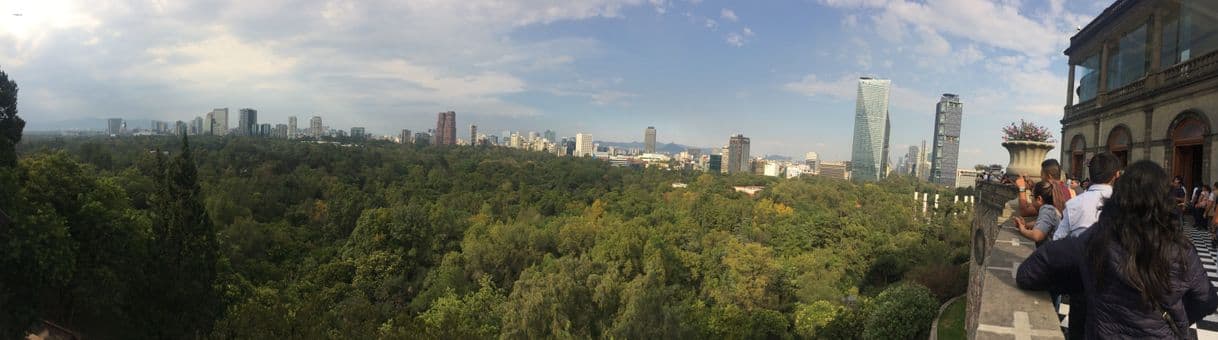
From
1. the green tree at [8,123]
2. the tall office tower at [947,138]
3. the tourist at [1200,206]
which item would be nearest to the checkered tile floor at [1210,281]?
the tourist at [1200,206]

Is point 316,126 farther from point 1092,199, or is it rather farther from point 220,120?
point 1092,199

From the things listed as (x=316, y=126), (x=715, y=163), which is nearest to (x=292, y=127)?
(x=316, y=126)

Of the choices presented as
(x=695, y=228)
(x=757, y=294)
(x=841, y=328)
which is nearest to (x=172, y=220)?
(x=841, y=328)

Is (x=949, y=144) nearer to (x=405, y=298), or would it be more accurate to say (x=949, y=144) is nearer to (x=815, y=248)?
(x=815, y=248)

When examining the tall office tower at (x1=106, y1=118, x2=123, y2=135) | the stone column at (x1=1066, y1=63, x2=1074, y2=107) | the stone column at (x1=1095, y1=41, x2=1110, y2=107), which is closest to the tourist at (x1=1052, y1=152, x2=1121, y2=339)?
the stone column at (x1=1095, y1=41, x2=1110, y2=107)

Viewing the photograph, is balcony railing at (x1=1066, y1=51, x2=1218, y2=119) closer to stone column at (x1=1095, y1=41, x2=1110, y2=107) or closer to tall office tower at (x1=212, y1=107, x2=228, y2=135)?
stone column at (x1=1095, y1=41, x2=1110, y2=107)

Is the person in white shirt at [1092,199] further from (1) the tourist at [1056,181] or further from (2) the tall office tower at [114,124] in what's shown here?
(2) the tall office tower at [114,124]
